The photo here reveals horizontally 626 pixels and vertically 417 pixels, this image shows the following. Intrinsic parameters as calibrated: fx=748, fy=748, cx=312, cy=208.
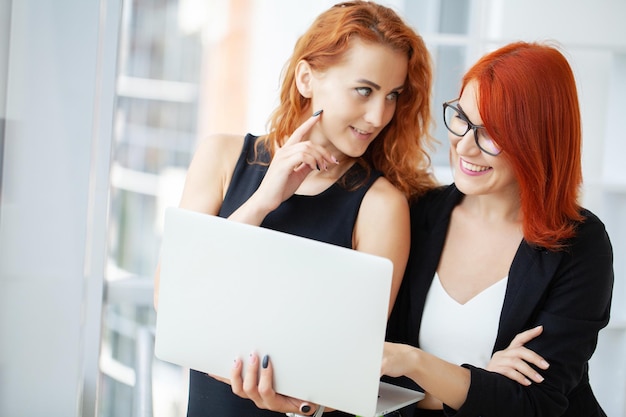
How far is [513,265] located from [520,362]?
0.79ft

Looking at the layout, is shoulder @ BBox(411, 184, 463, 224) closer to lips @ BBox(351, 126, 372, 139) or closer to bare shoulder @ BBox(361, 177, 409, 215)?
bare shoulder @ BBox(361, 177, 409, 215)

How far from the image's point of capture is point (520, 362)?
1.79 meters

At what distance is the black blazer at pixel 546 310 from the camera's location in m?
1.79

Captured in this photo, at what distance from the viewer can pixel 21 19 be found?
2367 millimetres

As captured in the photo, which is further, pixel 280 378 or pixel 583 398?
pixel 583 398

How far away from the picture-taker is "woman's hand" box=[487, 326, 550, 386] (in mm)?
1783

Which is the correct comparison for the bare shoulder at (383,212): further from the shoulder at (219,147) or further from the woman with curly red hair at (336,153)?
the shoulder at (219,147)

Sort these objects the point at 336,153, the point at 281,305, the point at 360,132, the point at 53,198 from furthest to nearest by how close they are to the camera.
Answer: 1. the point at 53,198
2. the point at 336,153
3. the point at 360,132
4. the point at 281,305

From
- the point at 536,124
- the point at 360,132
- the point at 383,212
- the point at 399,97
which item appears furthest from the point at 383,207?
the point at 536,124

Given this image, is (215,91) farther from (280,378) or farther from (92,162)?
(280,378)

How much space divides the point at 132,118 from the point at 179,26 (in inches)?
35.6

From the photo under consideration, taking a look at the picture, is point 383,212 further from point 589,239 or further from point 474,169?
point 589,239

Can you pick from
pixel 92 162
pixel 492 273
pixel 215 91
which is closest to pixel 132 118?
pixel 215 91

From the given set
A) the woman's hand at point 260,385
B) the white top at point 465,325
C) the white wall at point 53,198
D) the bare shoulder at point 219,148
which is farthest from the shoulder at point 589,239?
the white wall at point 53,198
